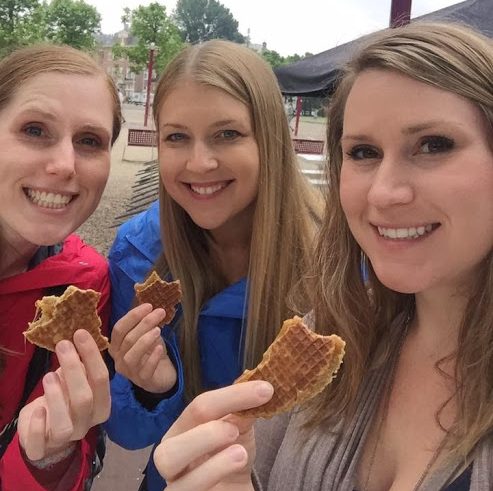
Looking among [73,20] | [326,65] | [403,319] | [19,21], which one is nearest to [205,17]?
[73,20]

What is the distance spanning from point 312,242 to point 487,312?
3.93 ft

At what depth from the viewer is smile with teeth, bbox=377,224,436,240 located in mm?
1632

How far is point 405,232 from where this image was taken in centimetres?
166

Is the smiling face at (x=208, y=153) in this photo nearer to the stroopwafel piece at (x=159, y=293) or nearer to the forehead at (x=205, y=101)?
the forehead at (x=205, y=101)

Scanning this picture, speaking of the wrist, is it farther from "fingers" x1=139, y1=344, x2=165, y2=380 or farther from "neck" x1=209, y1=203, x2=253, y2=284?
"neck" x1=209, y1=203, x2=253, y2=284

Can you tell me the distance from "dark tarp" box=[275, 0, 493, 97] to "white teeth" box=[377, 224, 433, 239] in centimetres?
441

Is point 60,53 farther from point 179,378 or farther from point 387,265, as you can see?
point 387,265

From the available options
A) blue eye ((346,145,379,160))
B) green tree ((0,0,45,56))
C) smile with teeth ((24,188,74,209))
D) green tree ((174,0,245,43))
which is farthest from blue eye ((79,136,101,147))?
green tree ((174,0,245,43))

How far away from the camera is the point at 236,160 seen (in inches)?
106

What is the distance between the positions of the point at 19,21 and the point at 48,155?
25.9 metres

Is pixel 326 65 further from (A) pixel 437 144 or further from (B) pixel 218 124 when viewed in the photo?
(A) pixel 437 144

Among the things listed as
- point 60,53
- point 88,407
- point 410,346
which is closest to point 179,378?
point 88,407

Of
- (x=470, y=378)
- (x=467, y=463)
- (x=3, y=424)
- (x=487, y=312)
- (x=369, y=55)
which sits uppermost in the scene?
(x=369, y=55)

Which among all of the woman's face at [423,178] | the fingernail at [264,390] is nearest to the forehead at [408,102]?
the woman's face at [423,178]
